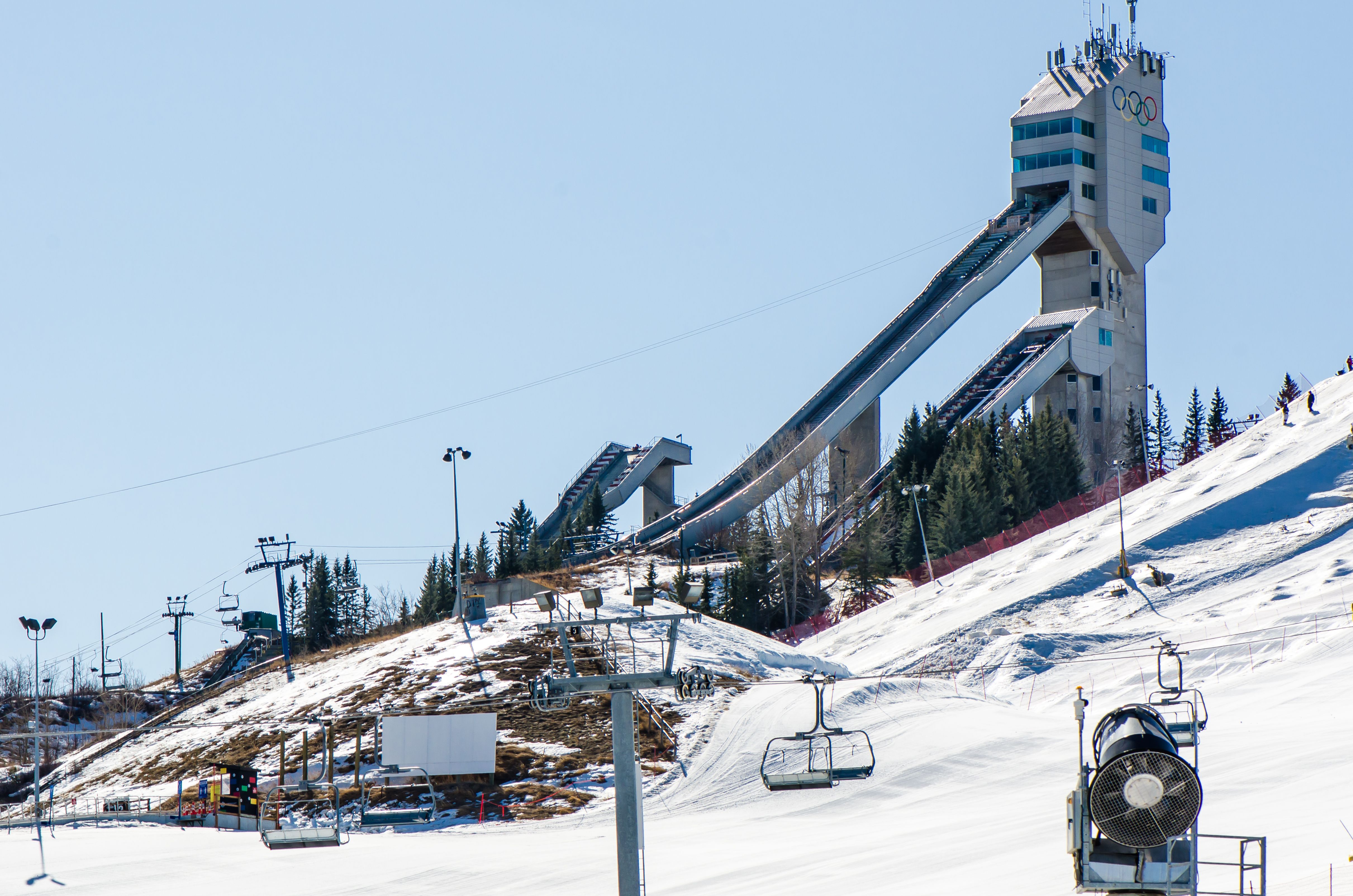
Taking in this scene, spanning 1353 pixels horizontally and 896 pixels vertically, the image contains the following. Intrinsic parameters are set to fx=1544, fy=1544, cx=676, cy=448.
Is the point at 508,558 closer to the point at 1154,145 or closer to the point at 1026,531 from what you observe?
the point at 1026,531

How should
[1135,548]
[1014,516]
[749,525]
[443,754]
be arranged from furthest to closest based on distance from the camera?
[749,525], [1014,516], [1135,548], [443,754]

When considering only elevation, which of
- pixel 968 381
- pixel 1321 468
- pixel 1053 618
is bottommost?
pixel 1053 618

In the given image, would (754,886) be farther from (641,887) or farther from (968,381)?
(968,381)

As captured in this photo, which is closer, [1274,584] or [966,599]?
[1274,584]

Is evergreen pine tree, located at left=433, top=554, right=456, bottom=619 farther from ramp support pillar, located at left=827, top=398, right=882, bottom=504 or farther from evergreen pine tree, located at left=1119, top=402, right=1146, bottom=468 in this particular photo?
evergreen pine tree, located at left=1119, top=402, right=1146, bottom=468

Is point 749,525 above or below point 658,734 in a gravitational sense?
above

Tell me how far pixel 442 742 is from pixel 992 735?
16377 millimetres

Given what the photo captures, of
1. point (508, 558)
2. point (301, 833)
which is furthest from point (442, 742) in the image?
point (508, 558)

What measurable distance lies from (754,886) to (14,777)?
4723 centimetres

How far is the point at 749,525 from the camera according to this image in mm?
94812

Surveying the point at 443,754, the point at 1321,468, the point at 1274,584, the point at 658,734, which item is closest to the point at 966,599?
the point at 1274,584

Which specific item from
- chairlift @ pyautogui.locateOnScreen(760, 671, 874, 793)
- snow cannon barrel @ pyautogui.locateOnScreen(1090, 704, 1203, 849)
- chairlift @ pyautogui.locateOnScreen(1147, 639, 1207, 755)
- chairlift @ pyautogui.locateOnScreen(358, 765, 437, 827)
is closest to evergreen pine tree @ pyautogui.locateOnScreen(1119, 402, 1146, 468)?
chairlift @ pyautogui.locateOnScreen(1147, 639, 1207, 755)

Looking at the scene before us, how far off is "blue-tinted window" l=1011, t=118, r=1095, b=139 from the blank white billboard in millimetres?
74819

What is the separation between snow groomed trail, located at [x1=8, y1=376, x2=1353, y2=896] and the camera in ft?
107
